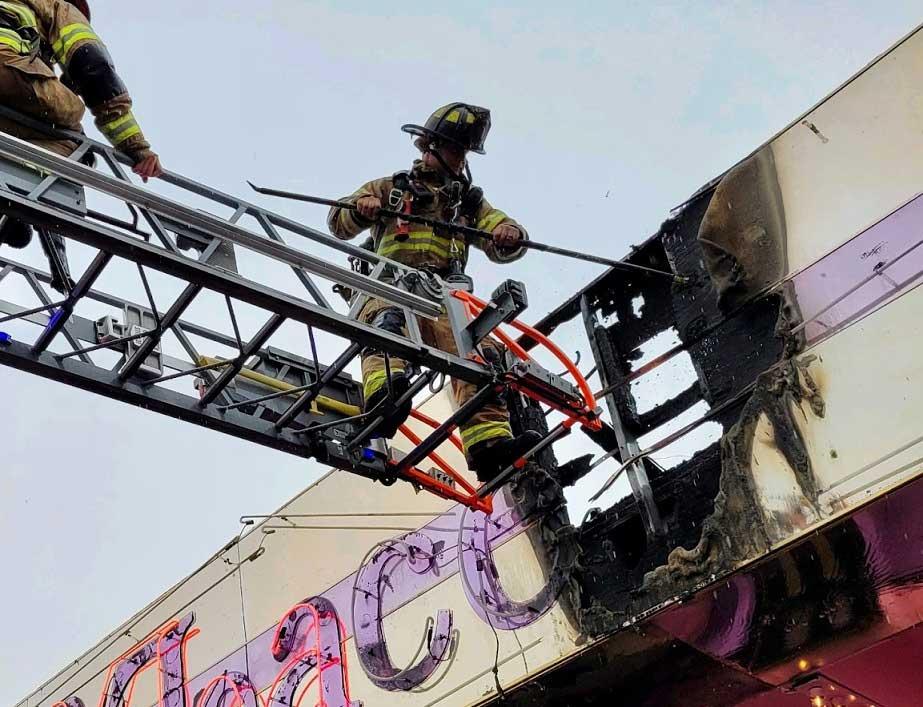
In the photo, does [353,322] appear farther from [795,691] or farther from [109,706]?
[109,706]

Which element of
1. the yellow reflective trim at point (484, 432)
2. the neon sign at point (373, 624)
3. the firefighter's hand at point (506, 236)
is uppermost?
the firefighter's hand at point (506, 236)

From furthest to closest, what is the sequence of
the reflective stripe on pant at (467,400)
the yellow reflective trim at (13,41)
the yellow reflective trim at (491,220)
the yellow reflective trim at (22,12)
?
the yellow reflective trim at (491,220) < the reflective stripe on pant at (467,400) < the yellow reflective trim at (22,12) < the yellow reflective trim at (13,41)

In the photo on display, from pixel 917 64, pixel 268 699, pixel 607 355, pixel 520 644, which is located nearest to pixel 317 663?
pixel 268 699

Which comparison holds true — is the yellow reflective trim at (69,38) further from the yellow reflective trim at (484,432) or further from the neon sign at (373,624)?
the neon sign at (373,624)

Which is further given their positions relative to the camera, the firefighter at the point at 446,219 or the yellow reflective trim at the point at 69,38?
the firefighter at the point at 446,219

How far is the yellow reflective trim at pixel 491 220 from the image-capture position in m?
8.82

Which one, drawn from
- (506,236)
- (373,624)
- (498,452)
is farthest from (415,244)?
(373,624)

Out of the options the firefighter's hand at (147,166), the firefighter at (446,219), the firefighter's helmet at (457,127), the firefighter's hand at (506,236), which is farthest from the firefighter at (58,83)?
the firefighter's hand at (506,236)

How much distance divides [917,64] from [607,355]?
2.88 metres

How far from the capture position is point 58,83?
700cm

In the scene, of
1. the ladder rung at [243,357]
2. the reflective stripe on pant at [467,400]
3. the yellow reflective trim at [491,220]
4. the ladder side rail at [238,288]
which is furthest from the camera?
the yellow reflective trim at [491,220]

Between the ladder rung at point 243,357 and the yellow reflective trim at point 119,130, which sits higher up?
the yellow reflective trim at point 119,130

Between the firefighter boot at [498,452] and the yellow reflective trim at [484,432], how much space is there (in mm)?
29

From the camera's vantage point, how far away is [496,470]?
852cm
